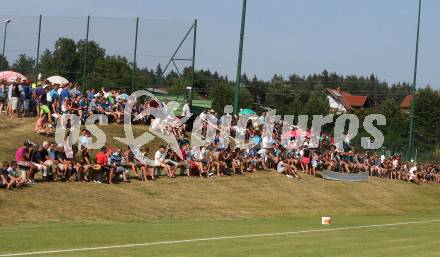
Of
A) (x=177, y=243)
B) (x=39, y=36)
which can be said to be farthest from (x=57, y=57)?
(x=177, y=243)

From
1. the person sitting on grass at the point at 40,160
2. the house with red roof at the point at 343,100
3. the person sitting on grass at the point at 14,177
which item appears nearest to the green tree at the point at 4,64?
the person sitting on grass at the point at 40,160

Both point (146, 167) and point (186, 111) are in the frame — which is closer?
point (146, 167)

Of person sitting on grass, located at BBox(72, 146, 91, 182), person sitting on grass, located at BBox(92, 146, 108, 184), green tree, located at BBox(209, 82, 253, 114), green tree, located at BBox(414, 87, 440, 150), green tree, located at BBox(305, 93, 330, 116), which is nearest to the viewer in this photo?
person sitting on grass, located at BBox(72, 146, 91, 182)

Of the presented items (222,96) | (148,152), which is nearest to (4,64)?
(148,152)

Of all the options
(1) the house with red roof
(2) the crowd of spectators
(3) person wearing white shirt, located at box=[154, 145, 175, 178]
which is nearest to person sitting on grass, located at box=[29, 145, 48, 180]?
(2) the crowd of spectators

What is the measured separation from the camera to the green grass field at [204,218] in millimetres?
15062

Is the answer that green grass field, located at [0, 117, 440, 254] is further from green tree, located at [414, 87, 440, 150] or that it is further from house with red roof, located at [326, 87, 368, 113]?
house with red roof, located at [326, 87, 368, 113]

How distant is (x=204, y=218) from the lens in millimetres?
24125

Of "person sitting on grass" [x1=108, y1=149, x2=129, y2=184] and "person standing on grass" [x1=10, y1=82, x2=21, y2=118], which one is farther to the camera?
"person standing on grass" [x1=10, y1=82, x2=21, y2=118]

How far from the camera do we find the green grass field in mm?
15062

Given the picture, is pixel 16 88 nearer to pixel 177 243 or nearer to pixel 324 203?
pixel 324 203

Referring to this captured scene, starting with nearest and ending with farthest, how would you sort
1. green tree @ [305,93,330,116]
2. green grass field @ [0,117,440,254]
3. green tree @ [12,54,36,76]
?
1. green grass field @ [0,117,440,254]
2. green tree @ [12,54,36,76]
3. green tree @ [305,93,330,116]

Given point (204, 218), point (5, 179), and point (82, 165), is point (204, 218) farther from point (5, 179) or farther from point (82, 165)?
point (5, 179)

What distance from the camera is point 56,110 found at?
30.0 metres
